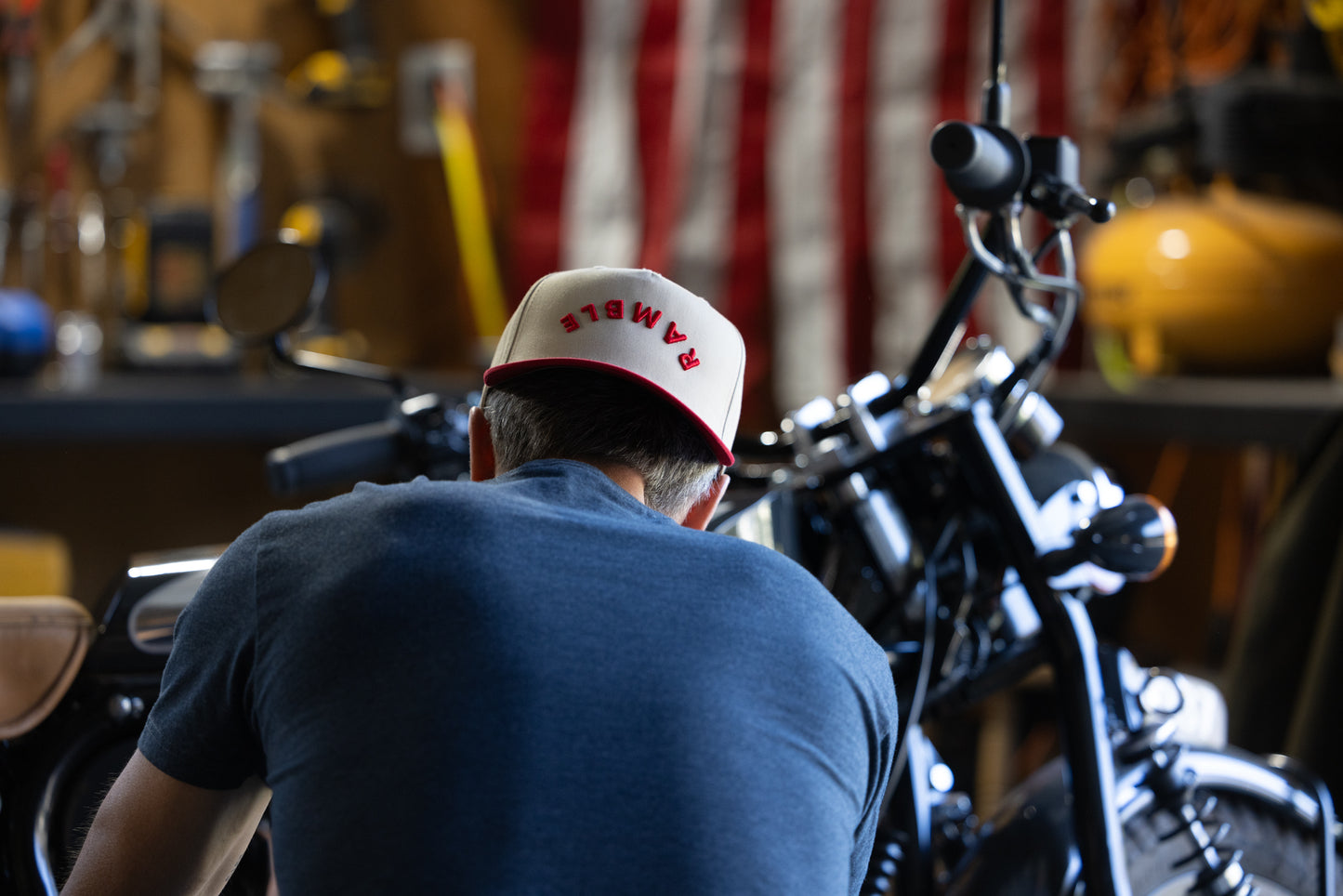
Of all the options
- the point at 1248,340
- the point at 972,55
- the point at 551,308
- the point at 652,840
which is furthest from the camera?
the point at 972,55

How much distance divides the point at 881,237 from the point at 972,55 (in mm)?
439

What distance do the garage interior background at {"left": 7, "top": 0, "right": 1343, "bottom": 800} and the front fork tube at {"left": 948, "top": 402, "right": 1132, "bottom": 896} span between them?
64.2 inches

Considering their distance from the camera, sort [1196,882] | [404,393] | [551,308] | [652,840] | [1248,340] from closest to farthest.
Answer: [652,840]
[551,308]
[1196,882]
[404,393]
[1248,340]

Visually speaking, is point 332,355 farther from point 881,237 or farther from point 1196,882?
point 1196,882

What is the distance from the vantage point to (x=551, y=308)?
2.37 feet

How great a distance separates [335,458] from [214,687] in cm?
43

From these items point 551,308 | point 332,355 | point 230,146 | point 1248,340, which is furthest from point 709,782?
point 230,146

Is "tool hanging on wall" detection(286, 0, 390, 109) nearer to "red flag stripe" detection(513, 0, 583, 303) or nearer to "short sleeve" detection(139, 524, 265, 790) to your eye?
"red flag stripe" detection(513, 0, 583, 303)

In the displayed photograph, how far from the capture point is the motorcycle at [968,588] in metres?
0.93

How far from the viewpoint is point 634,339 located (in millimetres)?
705

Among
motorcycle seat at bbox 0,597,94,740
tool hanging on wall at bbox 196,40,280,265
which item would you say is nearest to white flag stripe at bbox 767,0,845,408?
tool hanging on wall at bbox 196,40,280,265

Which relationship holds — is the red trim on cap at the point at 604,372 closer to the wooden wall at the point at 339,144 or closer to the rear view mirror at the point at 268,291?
the rear view mirror at the point at 268,291

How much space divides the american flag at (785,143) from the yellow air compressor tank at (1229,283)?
1.96ft

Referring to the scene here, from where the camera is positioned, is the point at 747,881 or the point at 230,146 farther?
the point at 230,146
